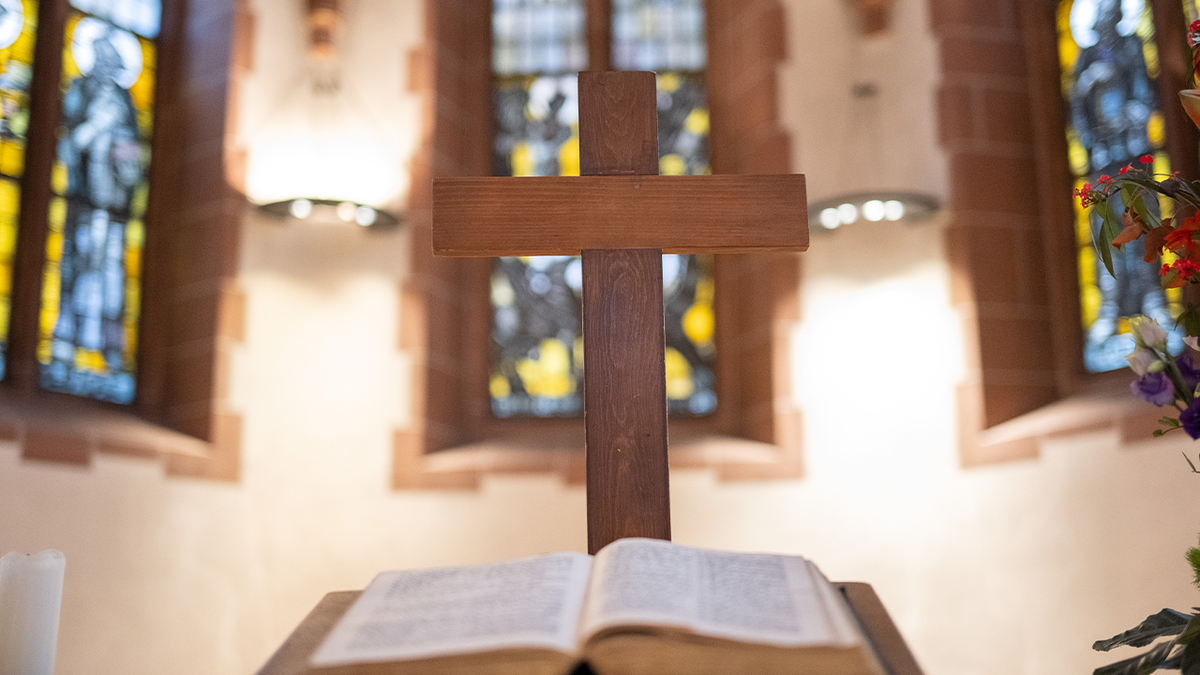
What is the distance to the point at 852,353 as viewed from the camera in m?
4.15

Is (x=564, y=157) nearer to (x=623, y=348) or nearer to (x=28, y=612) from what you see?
(x=623, y=348)

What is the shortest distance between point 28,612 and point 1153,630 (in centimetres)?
137

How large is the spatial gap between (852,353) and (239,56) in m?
2.48

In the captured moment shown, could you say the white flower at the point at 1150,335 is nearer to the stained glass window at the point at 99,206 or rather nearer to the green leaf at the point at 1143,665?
the green leaf at the point at 1143,665

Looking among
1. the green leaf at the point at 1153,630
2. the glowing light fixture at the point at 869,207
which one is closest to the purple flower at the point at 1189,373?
the green leaf at the point at 1153,630

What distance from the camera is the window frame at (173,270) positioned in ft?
12.3

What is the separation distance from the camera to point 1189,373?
154 cm

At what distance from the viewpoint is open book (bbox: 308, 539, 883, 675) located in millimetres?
1034

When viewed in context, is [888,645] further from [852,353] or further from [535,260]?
[535,260]

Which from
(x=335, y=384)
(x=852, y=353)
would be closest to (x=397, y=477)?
(x=335, y=384)

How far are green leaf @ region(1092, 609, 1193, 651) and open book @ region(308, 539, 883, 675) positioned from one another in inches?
21.5

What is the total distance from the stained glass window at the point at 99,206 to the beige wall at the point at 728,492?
442mm

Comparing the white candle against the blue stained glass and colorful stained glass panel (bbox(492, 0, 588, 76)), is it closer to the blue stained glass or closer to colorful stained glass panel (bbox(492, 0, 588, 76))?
the blue stained glass

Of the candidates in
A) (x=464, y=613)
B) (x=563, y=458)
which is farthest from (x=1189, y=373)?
(x=563, y=458)
